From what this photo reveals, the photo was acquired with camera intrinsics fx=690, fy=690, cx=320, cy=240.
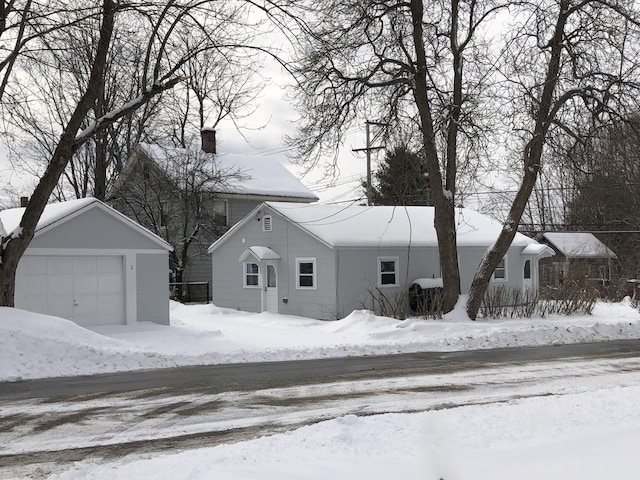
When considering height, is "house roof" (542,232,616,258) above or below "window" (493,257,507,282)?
above

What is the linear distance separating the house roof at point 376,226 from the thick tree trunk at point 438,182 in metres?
3.01

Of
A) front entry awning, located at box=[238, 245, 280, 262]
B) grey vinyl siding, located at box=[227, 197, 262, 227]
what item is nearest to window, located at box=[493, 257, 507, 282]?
front entry awning, located at box=[238, 245, 280, 262]

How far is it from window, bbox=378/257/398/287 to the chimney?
17.4 meters

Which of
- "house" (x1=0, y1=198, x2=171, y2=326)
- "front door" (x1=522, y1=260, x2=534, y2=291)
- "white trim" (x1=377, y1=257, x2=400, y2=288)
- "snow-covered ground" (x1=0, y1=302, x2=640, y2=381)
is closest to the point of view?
"snow-covered ground" (x1=0, y1=302, x2=640, y2=381)

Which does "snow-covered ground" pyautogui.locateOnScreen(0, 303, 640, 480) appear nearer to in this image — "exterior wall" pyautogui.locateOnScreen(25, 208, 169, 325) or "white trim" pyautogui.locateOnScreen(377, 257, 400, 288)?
"exterior wall" pyautogui.locateOnScreen(25, 208, 169, 325)

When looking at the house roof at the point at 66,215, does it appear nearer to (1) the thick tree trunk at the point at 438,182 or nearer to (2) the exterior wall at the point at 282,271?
(2) the exterior wall at the point at 282,271

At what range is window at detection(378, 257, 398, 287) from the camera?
24953 millimetres

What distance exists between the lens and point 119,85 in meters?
A: 34.3

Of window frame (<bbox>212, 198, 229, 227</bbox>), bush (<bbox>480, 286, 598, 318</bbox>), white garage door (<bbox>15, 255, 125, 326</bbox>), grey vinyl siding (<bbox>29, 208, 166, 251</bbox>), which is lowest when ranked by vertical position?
bush (<bbox>480, 286, 598, 318</bbox>)

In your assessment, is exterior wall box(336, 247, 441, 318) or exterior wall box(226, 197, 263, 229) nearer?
exterior wall box(336, 247, 441, 318)

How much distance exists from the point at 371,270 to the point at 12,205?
3181cm

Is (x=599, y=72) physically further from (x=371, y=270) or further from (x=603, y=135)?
(x=371, y=270)

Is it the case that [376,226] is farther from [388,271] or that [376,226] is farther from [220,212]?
[220,212]

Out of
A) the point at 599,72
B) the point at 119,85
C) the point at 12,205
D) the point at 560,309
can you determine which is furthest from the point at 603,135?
the point at 12,205
